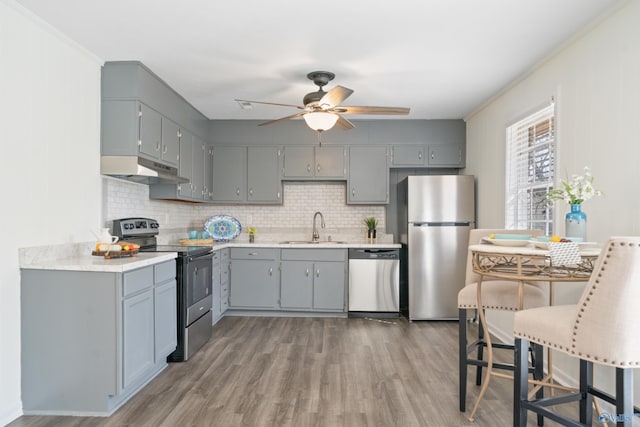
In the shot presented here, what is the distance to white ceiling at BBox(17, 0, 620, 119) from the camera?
8.82ft

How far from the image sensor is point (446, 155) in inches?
221

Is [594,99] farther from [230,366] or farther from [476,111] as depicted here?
[230,366]

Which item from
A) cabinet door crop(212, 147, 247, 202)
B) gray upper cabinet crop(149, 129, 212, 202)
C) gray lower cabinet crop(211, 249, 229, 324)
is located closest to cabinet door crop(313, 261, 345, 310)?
gray lower cabinet crop(211, 249, 229, 324)

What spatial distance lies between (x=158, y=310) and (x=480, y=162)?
3781 millimetres

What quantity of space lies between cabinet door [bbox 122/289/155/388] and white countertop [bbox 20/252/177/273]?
0.70 feet

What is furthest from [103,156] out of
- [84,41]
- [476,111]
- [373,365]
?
[476,111]

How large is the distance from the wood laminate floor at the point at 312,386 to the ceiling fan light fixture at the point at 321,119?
1986mm

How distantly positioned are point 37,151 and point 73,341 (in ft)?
4.06

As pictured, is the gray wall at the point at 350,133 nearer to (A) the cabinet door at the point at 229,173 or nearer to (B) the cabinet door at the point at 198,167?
(A) the cabinet door at the point at 229,173

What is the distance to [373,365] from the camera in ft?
11.7

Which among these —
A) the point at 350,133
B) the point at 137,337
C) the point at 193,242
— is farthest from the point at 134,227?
the point at 350,133

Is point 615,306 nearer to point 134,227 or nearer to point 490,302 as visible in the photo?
point 490,302

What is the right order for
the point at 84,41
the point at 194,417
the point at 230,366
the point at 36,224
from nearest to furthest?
the point at 194,417 < the point at 36,224 < the point at 84,41 < the point at 230,366

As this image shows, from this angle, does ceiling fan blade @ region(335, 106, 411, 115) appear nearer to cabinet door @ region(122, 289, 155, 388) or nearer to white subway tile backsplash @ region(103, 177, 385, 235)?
cabinet door @ region(122, 289, 155, 388)
